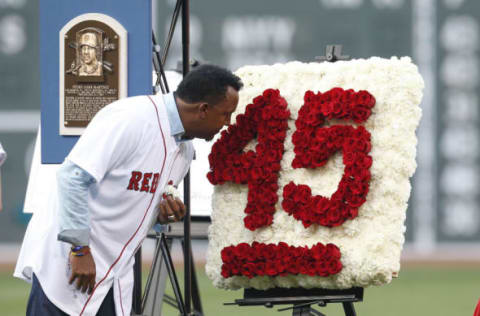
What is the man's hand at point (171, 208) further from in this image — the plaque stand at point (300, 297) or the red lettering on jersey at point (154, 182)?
the plaque stand at point (300, 297)

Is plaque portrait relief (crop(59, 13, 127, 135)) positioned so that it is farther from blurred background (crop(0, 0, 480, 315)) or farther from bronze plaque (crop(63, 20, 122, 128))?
blurred background (crop(0, 0, 480, 315))

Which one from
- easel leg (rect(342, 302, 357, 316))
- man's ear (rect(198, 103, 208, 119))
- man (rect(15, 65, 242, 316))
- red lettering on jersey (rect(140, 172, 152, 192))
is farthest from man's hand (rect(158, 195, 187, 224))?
easel leg (rect(342, 302, 357, 316))

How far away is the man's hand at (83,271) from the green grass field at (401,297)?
3.95 metres

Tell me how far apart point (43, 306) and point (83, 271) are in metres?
0.22

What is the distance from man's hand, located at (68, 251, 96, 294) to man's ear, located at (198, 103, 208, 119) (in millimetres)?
642

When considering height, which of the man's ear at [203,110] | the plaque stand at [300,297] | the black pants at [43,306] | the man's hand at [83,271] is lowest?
the plaque stand at [300,297]

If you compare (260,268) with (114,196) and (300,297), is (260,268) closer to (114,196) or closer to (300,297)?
(300,297)

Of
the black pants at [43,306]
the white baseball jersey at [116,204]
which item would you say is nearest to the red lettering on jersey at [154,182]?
the white baseball jersey at [116,204]

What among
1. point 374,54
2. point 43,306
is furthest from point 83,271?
point 374,54

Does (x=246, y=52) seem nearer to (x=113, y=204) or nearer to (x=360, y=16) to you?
(x=360, y=16)

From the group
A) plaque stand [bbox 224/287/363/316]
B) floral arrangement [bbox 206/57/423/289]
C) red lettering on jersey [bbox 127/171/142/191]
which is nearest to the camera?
red lettering on jersey [bbox 127/171/142/191]

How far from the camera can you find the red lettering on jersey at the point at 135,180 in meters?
2.91

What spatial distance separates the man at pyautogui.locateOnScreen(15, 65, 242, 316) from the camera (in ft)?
9.10

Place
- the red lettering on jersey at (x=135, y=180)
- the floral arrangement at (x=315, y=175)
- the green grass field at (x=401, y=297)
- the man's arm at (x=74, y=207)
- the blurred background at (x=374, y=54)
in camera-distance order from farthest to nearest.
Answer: the blurred background at (x=374, y=54), the green grass field at (x=401, y=297), the floral arrangement at (x=315, y=175), the red lettering on jersey at (x=135, y=180), the man's arm at (x=74, y=207)
